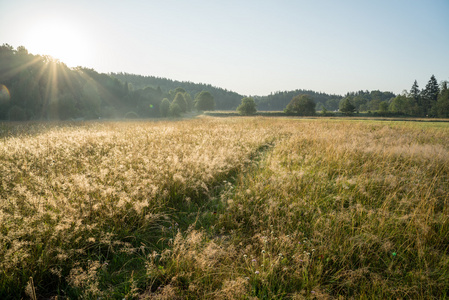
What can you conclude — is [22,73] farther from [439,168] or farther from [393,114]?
[393,114]

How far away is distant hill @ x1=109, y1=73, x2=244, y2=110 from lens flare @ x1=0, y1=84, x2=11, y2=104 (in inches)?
4634

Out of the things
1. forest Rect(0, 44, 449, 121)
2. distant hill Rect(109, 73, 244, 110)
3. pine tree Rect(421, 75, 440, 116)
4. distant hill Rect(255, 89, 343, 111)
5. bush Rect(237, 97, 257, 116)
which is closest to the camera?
forest Rect(0, 44, 449, 121)

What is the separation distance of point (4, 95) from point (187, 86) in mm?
152582

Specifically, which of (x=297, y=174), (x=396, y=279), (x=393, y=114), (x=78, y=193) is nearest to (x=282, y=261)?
(x=396, y=279)

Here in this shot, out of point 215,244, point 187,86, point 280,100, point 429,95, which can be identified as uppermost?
point 187,86

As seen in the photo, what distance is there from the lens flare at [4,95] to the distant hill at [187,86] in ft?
386

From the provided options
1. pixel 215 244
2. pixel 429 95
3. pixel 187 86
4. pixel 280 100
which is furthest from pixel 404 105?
pixel 187 86

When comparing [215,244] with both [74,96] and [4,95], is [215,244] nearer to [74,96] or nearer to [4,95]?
[4,95]

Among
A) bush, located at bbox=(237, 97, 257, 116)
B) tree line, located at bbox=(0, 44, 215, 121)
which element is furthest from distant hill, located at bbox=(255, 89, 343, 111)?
tree line, located at bbox=(0, 44, 215, 121)

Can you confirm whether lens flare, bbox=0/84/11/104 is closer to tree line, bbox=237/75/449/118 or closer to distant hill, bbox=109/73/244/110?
tree line, bbox=237/75/449/118

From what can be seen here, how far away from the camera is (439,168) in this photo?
5.24m

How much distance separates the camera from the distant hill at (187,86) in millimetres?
148238

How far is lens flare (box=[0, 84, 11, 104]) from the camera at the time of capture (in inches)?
1289

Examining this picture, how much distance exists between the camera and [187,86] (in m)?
178
